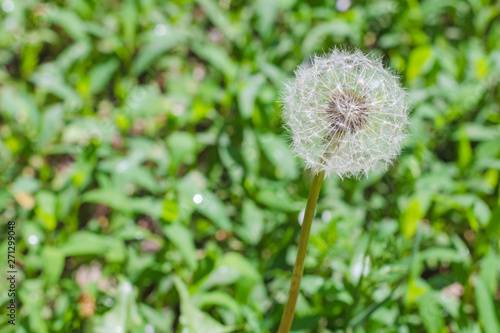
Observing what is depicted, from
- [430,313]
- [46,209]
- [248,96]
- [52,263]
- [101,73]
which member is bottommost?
[52,263]

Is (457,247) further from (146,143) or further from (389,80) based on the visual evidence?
(146,143)

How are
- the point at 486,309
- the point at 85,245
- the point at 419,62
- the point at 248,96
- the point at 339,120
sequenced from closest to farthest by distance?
1. the point at 339,120
2. the point at 486,309
3. the point at 85,245
4. the point at 248,96
5. the point at 419,62

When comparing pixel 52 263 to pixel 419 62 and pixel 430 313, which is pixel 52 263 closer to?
pixel 430 313

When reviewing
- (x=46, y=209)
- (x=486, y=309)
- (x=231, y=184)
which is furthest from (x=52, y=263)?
(x=486, y=309)

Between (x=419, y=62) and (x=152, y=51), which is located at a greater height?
(x=419, y=62)

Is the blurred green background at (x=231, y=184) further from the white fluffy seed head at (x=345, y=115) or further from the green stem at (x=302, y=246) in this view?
the white fluffy seed head at (x=345, y=115)

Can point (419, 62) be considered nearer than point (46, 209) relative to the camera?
No

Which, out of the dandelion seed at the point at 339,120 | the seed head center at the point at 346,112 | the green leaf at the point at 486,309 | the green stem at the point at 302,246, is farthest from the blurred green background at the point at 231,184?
the seed head center at the point at 346,112
